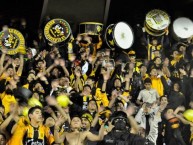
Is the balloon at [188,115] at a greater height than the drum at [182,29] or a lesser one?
lesser

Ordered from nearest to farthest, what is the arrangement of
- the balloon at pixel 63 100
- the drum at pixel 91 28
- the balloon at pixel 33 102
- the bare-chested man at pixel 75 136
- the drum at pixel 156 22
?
the bare-chested man at pixel 75 136 < the balloon at pixel 33 102 < the balloon at pixel 63 100 < the drum at pixel 91 28 < the drum at pixel 156 22

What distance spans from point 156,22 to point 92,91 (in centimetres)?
427

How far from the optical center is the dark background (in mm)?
15906

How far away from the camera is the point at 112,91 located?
1189 cm

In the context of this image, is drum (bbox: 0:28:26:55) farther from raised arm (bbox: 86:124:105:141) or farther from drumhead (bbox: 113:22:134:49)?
raised arm (bbox: 86:124:105:141)

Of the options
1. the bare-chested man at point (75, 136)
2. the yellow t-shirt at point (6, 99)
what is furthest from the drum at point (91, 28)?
the bare-chested man at point (75, 136)

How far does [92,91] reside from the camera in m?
12.1

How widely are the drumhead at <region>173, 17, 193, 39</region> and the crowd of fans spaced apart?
0.68 metres

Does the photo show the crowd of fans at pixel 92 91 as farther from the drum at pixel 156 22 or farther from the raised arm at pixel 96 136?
the drum at pixel 156 22

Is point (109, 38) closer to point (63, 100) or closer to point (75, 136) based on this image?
point (63, 100)

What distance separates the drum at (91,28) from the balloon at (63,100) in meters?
4.23

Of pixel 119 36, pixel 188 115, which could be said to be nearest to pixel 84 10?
pixel 119 36

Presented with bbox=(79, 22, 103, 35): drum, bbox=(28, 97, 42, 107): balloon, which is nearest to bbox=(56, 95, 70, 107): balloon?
bbox=(28, 97, 42, 107): balloon

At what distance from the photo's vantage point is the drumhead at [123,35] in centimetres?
1468
